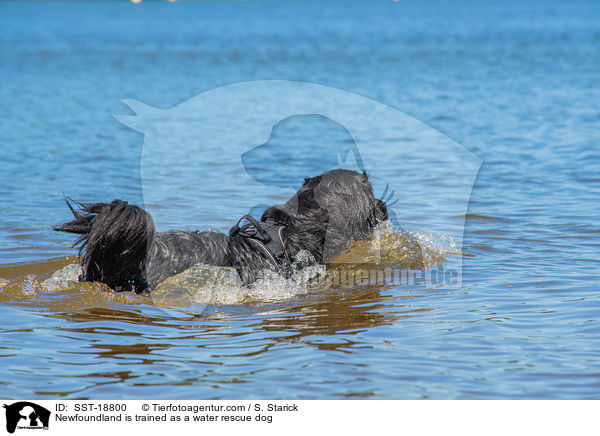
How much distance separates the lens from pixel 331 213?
5.88m

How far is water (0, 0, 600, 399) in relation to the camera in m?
4.25

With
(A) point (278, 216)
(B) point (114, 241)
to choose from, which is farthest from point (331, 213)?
(B) point (114, 241)

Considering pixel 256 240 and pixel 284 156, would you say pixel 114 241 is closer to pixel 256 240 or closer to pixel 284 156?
pixel 256 240

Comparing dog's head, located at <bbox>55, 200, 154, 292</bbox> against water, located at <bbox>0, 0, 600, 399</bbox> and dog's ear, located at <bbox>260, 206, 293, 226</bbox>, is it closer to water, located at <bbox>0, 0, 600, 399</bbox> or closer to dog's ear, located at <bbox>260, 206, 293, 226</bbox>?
water, located at <bbox>0, 0, 600, 399</bbox>

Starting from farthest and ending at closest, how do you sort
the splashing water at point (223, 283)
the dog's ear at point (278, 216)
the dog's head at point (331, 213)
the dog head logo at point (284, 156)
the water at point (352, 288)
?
the dog head logo at point (284, 156) → the dog's ear at point (278, 216) → the dog's head at point (331, 213) → the splashing water at point (223, 283) → the water at point (352, 288)

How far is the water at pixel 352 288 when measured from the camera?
4254mm

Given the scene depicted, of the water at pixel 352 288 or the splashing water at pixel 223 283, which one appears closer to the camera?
the water at pixel 352 288
